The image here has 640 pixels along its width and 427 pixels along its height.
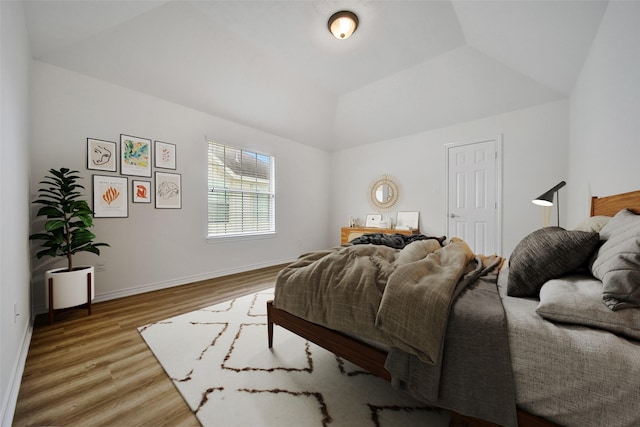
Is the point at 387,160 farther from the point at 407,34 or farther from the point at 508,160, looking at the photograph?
the point at 407,34

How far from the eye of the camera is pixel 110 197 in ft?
9.66

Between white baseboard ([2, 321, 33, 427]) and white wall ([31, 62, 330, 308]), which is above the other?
white wall ([31, 62, 330, 308])

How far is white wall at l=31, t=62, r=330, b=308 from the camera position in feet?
8.57

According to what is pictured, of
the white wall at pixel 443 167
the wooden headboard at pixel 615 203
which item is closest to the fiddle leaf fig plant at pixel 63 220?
the wooden headboard at pixel 615 203

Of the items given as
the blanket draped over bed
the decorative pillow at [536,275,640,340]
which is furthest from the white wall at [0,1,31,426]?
the decorative pillow at [536,275,640,340]

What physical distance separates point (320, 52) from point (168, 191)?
2788 millimetres

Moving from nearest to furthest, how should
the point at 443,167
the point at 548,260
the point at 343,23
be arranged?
1. the point at 548,260
2. the point at 343,23
3. the point at 443,167

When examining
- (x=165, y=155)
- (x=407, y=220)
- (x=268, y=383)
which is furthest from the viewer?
(x=407, y=220)

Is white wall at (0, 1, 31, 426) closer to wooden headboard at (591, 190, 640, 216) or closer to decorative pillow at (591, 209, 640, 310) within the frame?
decorative pillow at (591, 209, 640, 310)

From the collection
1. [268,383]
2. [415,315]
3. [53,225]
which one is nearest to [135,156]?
[53,225]

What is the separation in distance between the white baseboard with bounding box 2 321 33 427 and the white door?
495cm

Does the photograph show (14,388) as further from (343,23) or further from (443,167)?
(443,167)

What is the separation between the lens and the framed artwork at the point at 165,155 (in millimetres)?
3314

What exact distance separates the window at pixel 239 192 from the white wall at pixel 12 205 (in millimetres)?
2061
